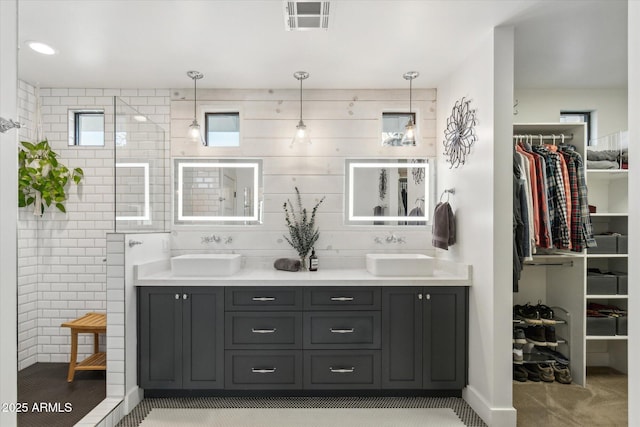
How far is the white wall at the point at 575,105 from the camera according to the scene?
366 centimetres

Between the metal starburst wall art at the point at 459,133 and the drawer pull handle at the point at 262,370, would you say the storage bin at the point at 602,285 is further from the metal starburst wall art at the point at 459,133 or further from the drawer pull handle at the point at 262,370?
the drawer pull handle at the point at 262,370

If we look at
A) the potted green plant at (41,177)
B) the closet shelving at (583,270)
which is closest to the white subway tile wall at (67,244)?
the potted green plant at (41,177)

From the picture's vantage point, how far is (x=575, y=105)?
3.68 m

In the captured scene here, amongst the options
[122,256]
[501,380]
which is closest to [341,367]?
[501,380]

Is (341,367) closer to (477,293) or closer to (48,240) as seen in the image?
(477,293)

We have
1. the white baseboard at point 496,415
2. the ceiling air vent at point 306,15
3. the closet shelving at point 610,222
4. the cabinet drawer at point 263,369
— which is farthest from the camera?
the closet shelving at point 610,222

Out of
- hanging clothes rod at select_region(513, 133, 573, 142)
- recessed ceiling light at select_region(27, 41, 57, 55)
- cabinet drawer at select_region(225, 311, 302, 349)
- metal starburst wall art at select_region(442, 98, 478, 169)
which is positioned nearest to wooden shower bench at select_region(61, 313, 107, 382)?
cabinet drawer at select_region(225, 311, 302, 349)

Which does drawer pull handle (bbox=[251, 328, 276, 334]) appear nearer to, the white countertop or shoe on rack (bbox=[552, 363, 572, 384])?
the white countertop

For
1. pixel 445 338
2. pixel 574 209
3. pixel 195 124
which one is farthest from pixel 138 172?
pixel 574 209

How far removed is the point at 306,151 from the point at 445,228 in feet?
4.81

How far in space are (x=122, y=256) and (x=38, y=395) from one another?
1.24 metres

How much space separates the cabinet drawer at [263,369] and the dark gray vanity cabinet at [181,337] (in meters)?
0.09

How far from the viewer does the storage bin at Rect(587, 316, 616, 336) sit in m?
3.24

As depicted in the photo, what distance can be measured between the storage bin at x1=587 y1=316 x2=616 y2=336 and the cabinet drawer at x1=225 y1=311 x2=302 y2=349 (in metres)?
2.50
